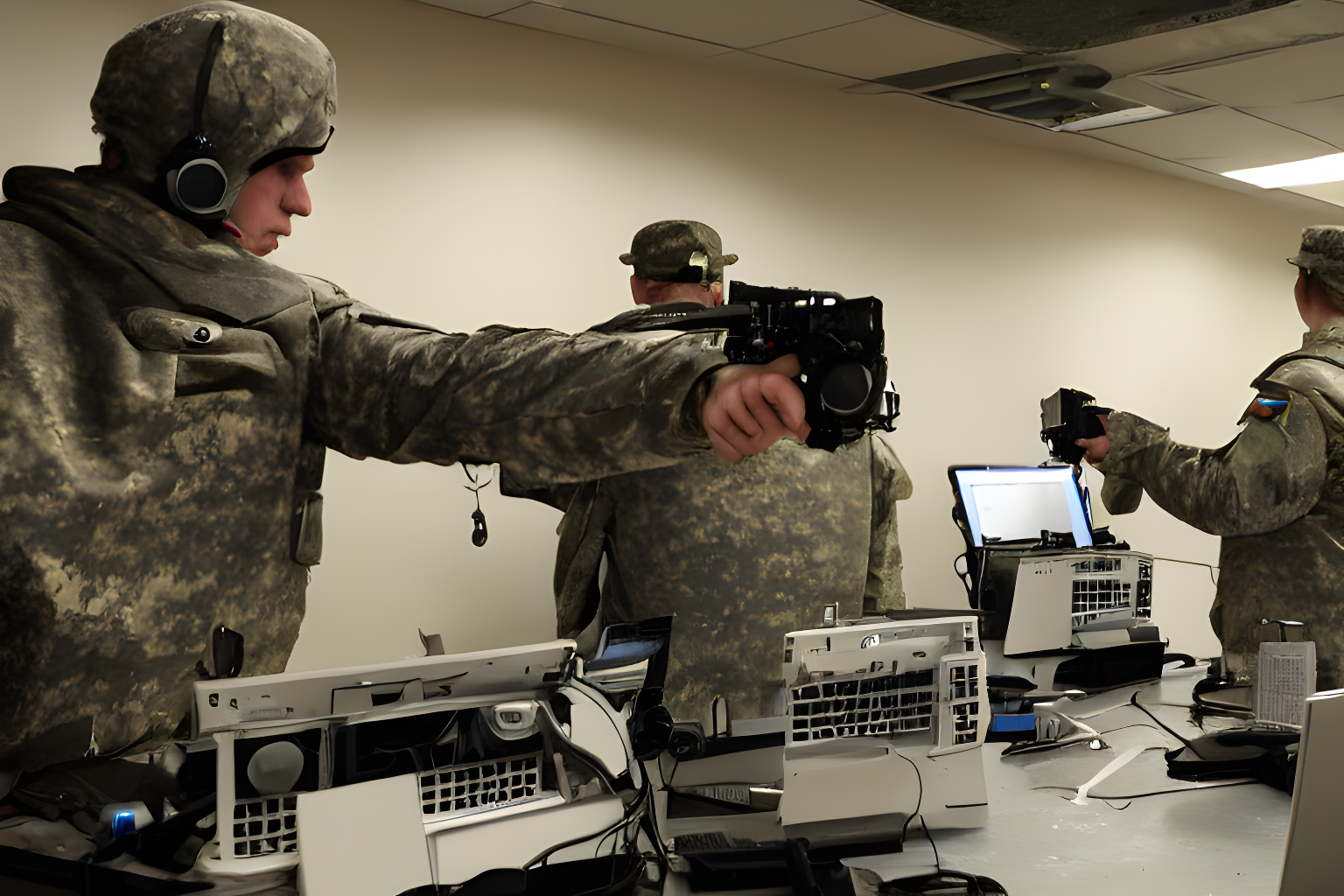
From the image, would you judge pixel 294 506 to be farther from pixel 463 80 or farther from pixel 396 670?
pixel 463 80

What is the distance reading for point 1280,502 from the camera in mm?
2625

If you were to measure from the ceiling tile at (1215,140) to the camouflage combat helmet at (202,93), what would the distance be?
3849 millimetres

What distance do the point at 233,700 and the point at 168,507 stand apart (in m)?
0.42

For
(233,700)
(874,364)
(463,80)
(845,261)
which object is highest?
(463,80)

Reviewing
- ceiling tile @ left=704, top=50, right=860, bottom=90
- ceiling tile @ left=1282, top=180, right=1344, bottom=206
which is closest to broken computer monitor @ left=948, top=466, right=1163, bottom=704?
ceiling tile @ left=704, top=50, right=860, bottom=90

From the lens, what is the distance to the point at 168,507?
1.44 metres

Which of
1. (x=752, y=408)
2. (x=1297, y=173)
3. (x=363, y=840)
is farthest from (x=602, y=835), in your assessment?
(x=1297, y=173)

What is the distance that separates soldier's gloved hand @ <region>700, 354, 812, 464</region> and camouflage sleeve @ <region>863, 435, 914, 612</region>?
5.16 feet

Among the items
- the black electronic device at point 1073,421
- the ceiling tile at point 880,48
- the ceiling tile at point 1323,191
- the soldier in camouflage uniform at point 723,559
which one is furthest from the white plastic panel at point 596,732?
the ceiling tile at point 1323,191

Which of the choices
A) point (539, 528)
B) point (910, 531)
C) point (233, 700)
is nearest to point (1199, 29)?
point (910, 531)

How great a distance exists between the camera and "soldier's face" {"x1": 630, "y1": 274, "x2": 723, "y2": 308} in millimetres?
2680

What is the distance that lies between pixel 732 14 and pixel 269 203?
6.61 feet

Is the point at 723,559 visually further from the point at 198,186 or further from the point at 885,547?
the point at 198,186

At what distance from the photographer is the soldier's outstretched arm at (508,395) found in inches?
50.2
